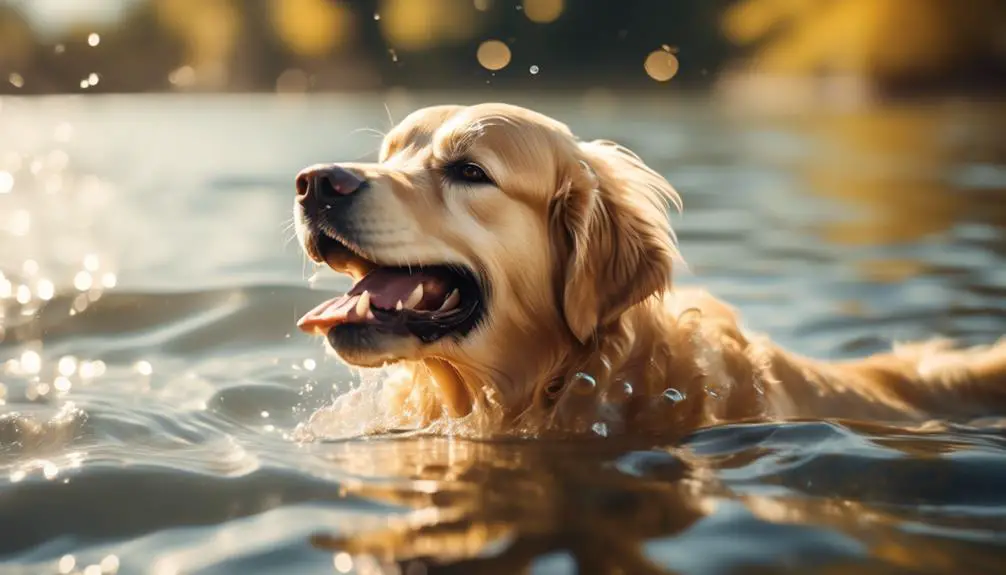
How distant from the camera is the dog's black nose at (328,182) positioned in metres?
4.23

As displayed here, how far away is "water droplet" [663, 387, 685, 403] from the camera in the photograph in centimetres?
459

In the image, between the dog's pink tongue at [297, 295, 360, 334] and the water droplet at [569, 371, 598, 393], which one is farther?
the water droplet at [569, 371, 598, 393]

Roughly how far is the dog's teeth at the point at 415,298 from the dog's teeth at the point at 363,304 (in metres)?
0.15

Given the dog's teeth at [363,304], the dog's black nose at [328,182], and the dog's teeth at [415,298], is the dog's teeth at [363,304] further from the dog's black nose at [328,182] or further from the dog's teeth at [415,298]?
the dog's black nose at [328,182]

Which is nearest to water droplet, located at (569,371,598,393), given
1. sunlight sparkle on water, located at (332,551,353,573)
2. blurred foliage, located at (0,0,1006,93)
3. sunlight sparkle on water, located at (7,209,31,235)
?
sunlight sparkle on water, located at (332,551,353,573)

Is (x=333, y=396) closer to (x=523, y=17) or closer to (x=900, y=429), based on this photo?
(x=900, y=429)

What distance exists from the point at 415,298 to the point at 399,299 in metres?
0.10

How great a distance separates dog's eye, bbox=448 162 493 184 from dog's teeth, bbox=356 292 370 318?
591mm

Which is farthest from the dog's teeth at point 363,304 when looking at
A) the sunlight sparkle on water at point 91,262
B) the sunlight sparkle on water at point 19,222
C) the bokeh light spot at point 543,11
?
the bokeh light spot at point 543,11

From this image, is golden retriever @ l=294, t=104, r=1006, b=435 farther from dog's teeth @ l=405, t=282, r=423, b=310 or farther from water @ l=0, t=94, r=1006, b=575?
water @ l=0, t=94, r=1006, b=575

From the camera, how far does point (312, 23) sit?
29062mm

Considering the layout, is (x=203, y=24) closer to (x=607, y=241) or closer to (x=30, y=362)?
(x=30, y=362)

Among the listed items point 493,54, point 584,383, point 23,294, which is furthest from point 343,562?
point 493,54

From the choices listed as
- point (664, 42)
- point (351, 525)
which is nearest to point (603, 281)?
point (351, 525)
